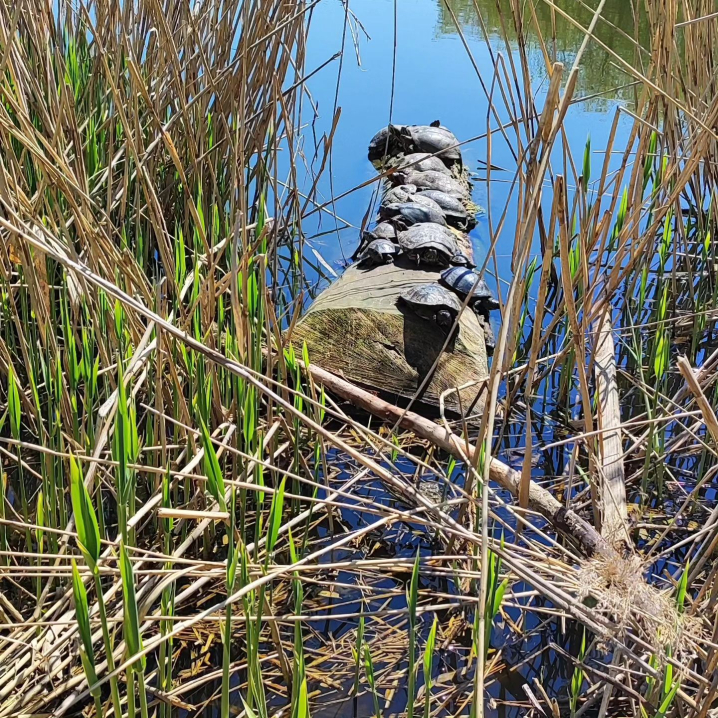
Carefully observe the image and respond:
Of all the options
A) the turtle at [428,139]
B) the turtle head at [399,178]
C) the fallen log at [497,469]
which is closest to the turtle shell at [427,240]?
the fallen log at [497,469]

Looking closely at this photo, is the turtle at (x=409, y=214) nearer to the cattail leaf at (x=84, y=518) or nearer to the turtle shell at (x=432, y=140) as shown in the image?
the turtle shell at (x=432, y=140)

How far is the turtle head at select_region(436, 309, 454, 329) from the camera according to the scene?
2535 mm

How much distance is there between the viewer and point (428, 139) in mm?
4930

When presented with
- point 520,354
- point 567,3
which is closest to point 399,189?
point 520,354

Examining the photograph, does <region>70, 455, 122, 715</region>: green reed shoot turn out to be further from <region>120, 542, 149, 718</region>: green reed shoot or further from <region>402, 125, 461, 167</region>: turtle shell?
<region>402, 125, 461, 167</region>: turtle shell

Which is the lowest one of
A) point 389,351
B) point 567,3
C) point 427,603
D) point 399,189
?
point 427,603

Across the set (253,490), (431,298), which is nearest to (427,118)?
(431,298)

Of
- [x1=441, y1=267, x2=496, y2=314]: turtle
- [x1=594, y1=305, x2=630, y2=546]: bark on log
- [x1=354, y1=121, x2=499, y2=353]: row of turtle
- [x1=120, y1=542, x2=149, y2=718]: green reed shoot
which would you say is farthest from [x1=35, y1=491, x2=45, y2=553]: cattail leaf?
[x1=441, y1=267, x2=496, y2=314]: turtle

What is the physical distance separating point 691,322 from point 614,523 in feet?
5.57

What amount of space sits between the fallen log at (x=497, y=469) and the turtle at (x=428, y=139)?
2746 mm

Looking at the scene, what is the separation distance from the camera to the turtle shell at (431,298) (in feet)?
8.34

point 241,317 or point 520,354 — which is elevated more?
point 241,317

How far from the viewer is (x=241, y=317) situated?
1.58 meters

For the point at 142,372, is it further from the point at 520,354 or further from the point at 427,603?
the point at 520,354
